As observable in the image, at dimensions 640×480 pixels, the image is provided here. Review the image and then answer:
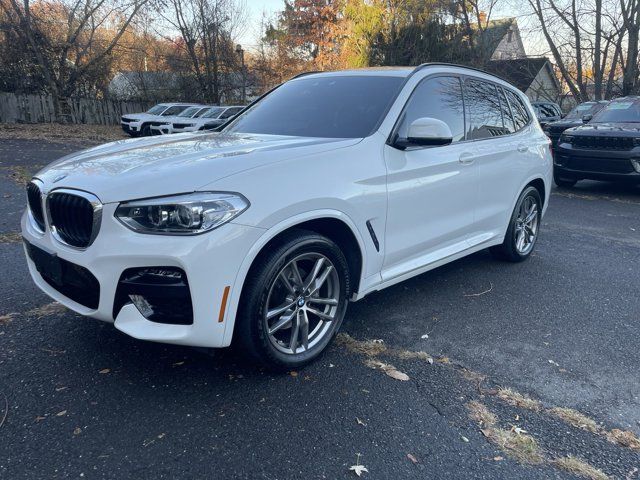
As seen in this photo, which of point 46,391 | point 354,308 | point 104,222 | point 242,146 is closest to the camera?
point 104,222

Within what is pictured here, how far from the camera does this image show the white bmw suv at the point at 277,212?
2480 millimetres

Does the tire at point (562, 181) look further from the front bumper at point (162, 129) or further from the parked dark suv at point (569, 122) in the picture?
the front bumper at point (162, 129)

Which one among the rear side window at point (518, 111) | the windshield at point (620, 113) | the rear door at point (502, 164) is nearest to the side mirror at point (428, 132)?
the rear door at point (502, 164)

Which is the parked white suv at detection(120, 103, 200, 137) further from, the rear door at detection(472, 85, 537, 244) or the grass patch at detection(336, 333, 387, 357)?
the grass patch at detection(336, 333, 387, 357)

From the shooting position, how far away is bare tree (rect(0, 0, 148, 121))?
23.5 m

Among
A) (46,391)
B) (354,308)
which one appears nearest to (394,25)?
(354,308)

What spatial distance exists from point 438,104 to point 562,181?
789 cm

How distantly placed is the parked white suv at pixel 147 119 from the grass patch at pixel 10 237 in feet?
48.6

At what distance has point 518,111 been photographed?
17.0ft

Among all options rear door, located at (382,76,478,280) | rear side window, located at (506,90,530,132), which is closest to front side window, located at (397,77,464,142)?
rear door, located at (382,76,478,280)

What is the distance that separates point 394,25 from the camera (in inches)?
883

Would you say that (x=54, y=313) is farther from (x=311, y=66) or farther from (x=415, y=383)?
(x=311, y=66)

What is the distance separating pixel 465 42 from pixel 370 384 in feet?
82.5

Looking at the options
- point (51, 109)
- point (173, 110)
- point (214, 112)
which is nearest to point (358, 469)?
point (214, 112)
